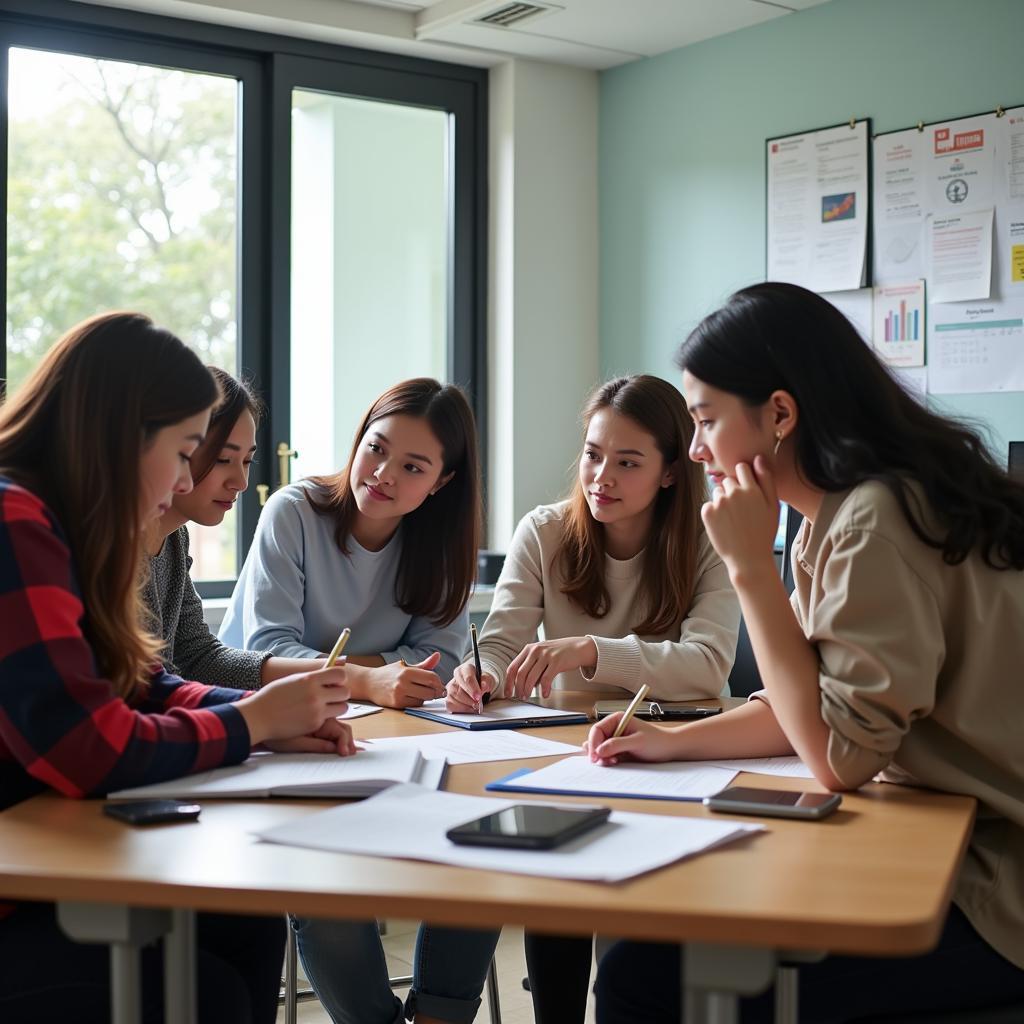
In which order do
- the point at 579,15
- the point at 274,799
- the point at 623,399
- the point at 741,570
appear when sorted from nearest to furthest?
the point at 274,799, the point at 741,570, the point at 623,399, the point at 579,15

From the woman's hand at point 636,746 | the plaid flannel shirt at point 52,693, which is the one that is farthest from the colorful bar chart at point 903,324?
the plaid flannel shirt at point 52,693

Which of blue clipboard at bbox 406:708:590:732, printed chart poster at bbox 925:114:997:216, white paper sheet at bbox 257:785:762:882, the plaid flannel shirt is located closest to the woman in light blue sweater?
blue clipboard at bbox 406:708:590:732

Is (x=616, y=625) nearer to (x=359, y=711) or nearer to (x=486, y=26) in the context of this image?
(x=359, y=711)

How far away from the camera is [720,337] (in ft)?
5.01

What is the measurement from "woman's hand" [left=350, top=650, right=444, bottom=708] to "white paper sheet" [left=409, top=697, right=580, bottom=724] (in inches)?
0.9

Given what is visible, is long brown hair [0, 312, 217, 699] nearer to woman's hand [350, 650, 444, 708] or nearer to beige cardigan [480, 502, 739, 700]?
woman's hand [350, 650, 444, 708]

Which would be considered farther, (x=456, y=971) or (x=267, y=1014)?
(x=456, y=971)

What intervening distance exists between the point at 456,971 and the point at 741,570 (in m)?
0.94

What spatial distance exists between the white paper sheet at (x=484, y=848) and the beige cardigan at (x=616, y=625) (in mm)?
865

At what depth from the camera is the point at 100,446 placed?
1358mm

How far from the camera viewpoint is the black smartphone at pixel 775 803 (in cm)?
126

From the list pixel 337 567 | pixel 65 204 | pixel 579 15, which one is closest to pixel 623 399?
pixel 337 567

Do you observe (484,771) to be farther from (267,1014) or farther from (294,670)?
(294,670)

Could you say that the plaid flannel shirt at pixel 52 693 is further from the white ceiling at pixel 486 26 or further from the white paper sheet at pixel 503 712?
the white ceiling at pixel 486 26
